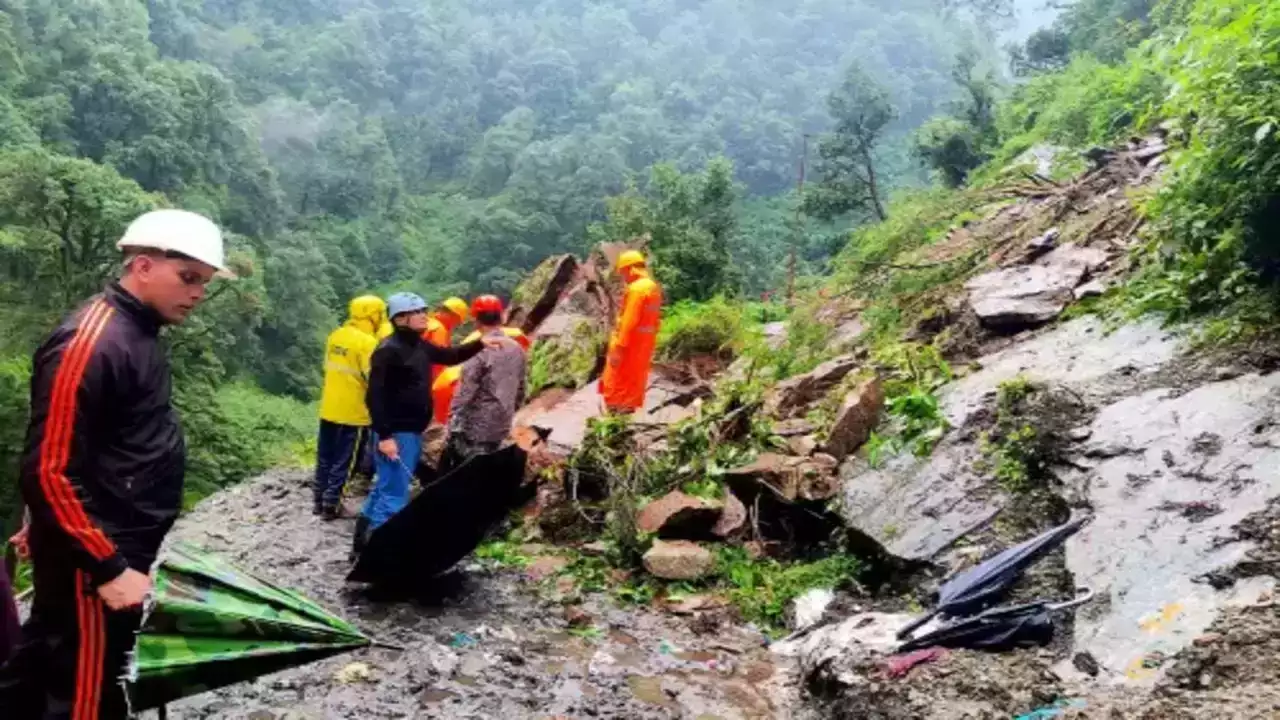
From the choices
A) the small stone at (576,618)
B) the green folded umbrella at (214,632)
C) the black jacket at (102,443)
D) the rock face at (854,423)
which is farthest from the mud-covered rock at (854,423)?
the black jacket at (102,443)

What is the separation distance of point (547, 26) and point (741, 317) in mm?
68476

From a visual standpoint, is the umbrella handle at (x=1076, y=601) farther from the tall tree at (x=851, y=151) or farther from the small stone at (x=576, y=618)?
the tall tree at (x=851, y=151)

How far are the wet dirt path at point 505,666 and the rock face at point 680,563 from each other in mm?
312

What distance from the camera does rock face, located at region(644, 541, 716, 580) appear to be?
520 centimetres

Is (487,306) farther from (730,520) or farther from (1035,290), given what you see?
(1035,290)

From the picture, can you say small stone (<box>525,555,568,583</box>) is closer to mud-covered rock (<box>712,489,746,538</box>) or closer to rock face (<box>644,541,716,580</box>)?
rock face (<box>644,541,716,580</box>)

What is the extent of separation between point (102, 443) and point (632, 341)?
5200 mm

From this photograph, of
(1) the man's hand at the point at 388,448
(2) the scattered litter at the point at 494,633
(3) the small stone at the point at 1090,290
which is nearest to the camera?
(2) the scattered litter at the point at 494,633

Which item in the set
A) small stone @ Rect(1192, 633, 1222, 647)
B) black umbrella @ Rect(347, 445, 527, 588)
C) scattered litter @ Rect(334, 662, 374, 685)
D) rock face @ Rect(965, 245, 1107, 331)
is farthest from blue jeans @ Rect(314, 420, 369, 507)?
small stone @ Rect(1192, 633, 1222, 647)

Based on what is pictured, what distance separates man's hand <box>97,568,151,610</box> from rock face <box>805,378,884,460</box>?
13.7 ft

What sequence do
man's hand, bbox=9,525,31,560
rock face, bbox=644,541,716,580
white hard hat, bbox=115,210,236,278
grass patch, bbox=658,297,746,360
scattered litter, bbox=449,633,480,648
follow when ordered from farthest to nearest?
grass patch, bbox=658,297,746,360, rock face, bbox=644,541,716,580, scattered litter, bbox=449,633,480,648, man's hand, bbox=9,525,31,560, white hard hat, bbox=115,210,236,278

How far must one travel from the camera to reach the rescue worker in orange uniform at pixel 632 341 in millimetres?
7316

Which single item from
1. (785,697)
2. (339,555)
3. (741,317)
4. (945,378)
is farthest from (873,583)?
(741,317)

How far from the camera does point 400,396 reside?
5.20m
